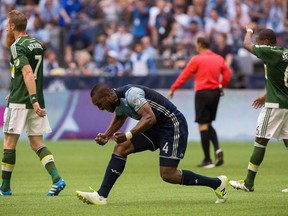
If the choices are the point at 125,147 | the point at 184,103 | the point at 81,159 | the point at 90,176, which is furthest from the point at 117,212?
the point at 184,103

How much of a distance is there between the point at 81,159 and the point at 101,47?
350 inches

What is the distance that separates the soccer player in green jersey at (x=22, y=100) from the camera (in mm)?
11617

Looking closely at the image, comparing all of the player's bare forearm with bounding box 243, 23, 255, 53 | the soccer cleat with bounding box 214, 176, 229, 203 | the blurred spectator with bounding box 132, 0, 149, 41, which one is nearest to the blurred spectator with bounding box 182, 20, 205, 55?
the blurred spectator with bounding box 132, 0, 149, 41

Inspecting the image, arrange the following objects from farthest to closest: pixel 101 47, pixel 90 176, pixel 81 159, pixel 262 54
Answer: pixel 101 47
pixel 81 159
pixel 90 176
pixel 262 54

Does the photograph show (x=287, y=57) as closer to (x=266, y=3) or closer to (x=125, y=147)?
(x=125, y=147)

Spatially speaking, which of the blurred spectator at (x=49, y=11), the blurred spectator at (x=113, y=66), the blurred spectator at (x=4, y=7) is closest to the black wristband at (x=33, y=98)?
the blurred spectator at (x=113, y=66)

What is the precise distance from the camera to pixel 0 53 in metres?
26.6

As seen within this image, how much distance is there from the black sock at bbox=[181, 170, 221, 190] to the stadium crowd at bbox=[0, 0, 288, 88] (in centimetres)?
1395

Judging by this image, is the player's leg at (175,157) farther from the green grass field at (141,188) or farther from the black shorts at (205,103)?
the black shorts at (205,103)

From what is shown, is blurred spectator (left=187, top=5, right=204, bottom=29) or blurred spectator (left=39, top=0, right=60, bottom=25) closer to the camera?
blurred spectator (left=187, top=5, right=204, bottom=29)

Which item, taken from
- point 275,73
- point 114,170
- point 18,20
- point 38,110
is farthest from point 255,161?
point 18,20

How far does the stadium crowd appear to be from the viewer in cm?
2530

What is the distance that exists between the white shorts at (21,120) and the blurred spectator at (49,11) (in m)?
16.4

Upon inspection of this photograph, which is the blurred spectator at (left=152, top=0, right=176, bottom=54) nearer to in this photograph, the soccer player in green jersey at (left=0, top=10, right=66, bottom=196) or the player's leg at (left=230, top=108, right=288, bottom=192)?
the player's leg at (left=230, top=108, right=288, bottom=192)
